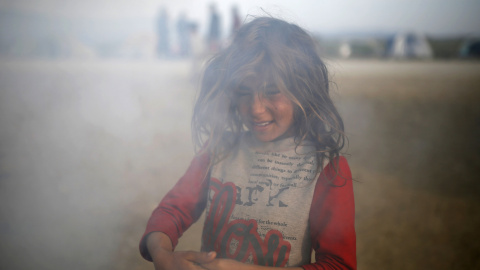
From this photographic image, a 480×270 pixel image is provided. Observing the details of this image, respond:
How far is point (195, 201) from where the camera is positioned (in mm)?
772

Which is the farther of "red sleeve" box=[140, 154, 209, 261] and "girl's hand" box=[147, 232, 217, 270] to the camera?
"red sleeve" box=[140, 154, 209, 261]

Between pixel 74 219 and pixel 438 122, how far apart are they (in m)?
3.23

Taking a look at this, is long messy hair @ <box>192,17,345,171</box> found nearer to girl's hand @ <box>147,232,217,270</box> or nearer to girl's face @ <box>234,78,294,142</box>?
girl's face @ <box>234,78,294,142</box>

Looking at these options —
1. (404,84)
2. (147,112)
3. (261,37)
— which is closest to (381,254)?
(261,37)

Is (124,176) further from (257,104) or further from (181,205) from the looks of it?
(257,104)

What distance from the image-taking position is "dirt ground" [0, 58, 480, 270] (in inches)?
61.9

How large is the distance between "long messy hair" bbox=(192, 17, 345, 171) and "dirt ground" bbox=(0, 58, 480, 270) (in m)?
0.12

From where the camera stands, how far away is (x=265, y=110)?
0.68 m

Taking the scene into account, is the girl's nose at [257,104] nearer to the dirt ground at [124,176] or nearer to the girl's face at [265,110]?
the girl's face at [265,110]

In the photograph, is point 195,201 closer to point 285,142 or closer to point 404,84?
point 285,142

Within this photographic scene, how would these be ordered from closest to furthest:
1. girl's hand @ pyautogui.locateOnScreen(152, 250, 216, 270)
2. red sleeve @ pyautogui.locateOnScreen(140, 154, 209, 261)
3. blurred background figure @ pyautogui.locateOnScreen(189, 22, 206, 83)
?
girl's hand @ pyautogui.locateOnScreen(152, 250, 216, 270)
red sleeve @ pyautogui.locateOnScreen(140, 154, 209, 261)
blurred background figure @ pyautogui.locateOnScreen(189, 22, 206, 83)

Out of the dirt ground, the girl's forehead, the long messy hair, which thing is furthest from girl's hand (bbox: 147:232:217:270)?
the dirt ground

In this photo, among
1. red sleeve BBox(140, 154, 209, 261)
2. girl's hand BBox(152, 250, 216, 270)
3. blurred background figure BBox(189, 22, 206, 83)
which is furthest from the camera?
blurred background figure BBox(189, 22, 206, 83)

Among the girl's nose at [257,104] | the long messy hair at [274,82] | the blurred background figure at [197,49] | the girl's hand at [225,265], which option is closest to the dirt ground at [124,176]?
the long messy hair at [274,82]
